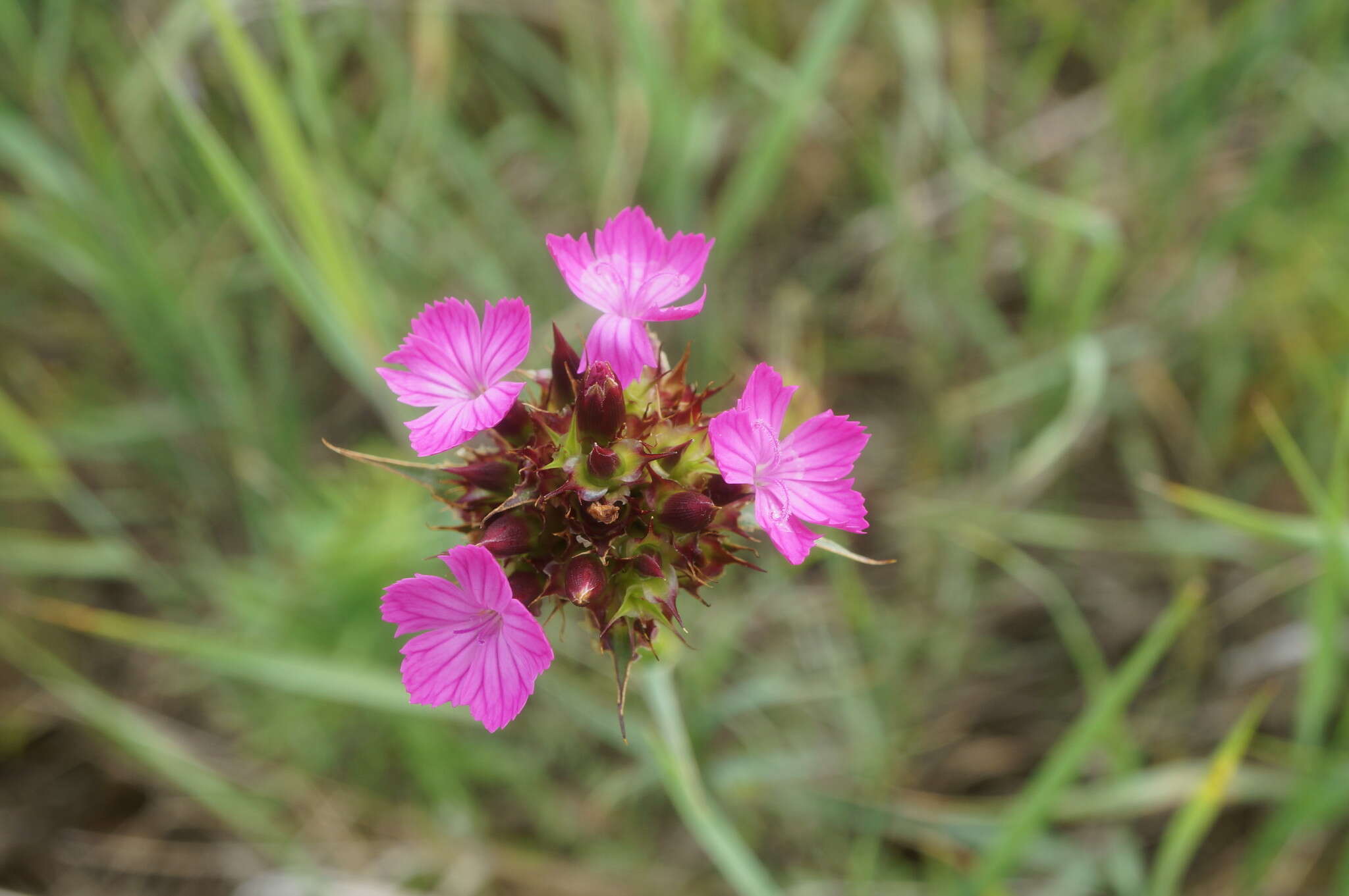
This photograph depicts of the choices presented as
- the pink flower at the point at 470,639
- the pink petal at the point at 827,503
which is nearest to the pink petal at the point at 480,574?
the pink flower at the point at 470,639

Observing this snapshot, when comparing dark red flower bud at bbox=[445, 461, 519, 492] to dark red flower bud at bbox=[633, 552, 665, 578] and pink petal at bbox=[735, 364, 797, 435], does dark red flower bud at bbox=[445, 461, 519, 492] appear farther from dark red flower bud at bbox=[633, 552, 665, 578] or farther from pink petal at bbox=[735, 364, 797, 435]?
pink petal at bbox=[735, 364, 797, 435]

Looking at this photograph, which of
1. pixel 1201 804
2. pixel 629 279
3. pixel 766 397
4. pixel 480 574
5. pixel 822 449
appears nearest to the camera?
pixel 480 574

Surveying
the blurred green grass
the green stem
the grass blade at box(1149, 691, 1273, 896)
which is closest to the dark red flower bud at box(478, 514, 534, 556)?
the green stem

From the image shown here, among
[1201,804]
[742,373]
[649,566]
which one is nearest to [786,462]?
[649,566]

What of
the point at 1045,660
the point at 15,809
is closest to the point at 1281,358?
the point at 1045,660

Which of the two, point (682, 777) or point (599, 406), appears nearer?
point (599, 406)

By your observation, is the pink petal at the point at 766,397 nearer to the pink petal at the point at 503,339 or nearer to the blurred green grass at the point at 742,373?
the pink petal at the point at 503,339

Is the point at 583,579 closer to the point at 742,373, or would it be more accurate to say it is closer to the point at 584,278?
the point at 584,278
